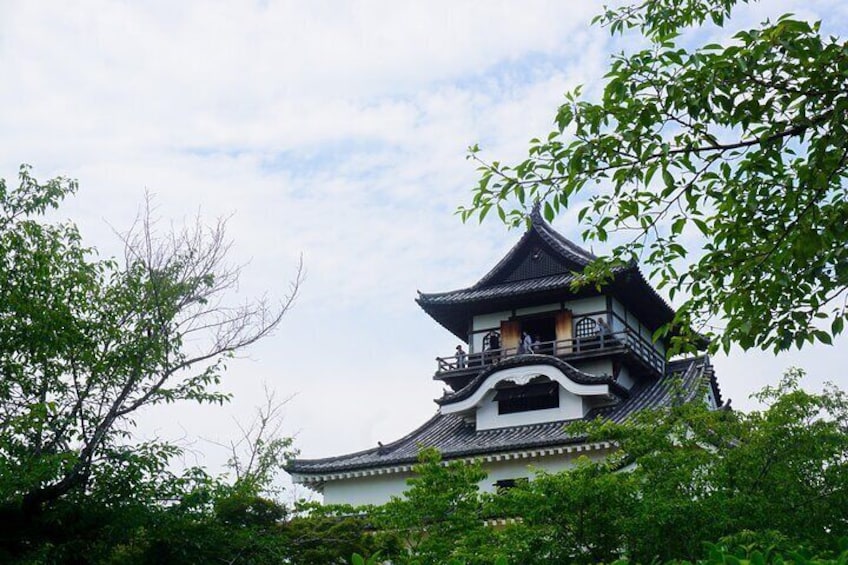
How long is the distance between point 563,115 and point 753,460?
748 cm

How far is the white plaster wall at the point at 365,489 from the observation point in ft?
76.5

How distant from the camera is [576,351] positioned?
24562mm

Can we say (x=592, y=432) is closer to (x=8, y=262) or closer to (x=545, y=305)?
(x=8, y=262)

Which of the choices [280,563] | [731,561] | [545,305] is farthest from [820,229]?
[545,305]

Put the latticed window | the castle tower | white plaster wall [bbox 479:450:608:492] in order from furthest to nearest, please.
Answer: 1. the latticed window
2. the castle tower
3. white plaster wall [bbox 479:450:608:492]

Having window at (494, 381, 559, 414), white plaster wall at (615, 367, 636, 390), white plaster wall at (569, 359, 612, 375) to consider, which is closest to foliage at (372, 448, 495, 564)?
window at (494, 381, 559, 414)

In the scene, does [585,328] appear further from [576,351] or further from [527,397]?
[527,397]

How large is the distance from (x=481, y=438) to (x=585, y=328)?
4.02 m

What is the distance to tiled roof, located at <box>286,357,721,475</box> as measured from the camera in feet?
72.5

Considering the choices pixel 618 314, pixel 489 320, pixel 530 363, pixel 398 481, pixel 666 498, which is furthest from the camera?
pixel 489 320

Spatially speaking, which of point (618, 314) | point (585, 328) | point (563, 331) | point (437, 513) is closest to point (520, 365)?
point (563, 331)

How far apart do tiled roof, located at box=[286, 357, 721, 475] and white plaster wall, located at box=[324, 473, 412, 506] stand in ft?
1.67

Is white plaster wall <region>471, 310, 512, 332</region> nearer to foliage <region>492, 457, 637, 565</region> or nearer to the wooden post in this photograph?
the wooden post

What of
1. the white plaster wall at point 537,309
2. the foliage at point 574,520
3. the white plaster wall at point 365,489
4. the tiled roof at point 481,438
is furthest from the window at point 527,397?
the foliage at point 574,520
